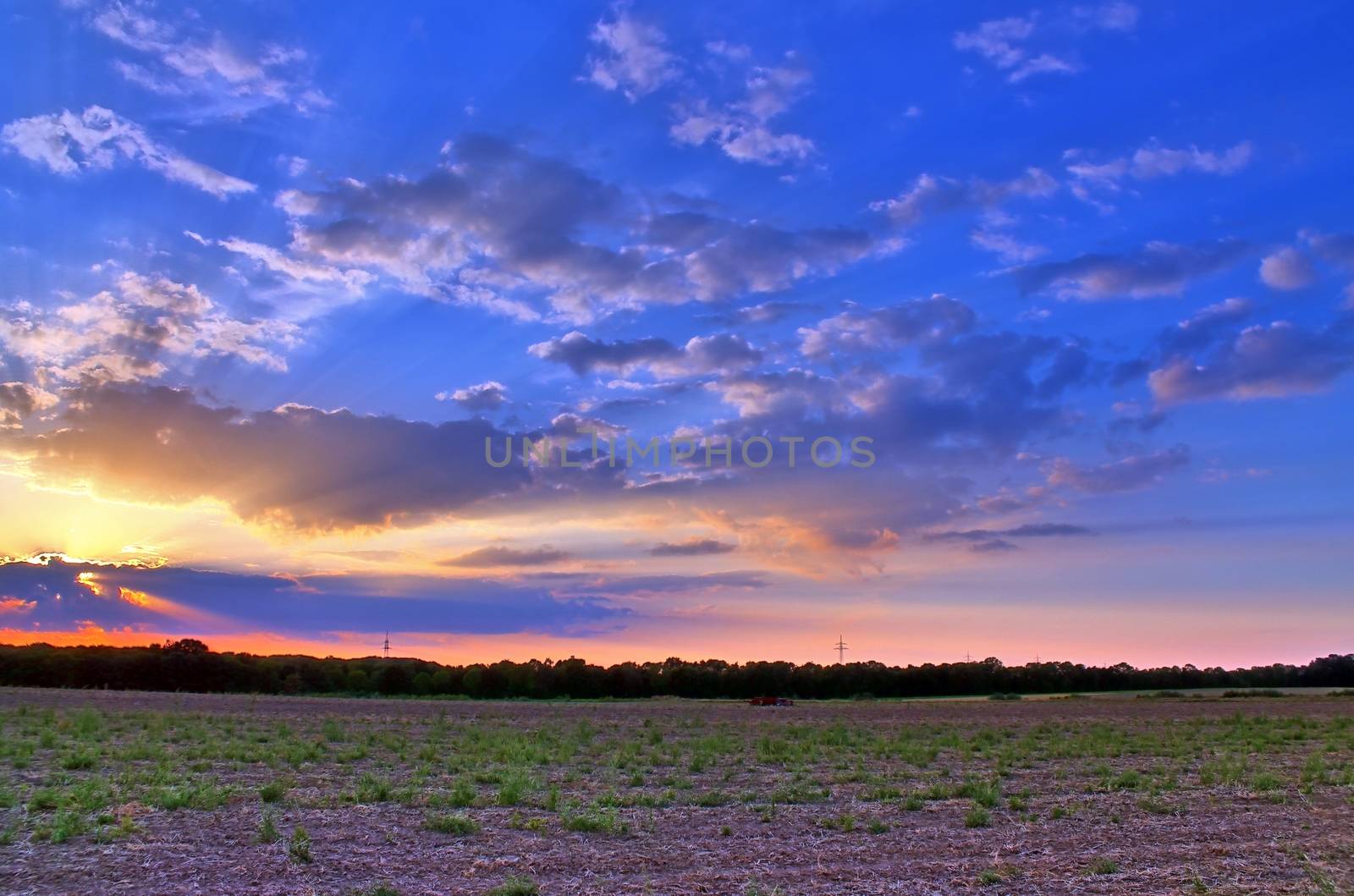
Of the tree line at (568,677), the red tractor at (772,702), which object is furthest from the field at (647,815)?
the tree line at (568,677)

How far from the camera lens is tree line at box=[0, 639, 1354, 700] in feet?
301

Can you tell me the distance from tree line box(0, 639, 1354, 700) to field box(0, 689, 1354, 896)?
70869 millimetres

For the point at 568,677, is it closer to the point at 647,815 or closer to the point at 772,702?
the point at 772,702

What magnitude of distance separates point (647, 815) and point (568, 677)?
9369 centimetres

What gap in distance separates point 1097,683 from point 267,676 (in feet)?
326

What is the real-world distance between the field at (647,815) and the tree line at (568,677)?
70.9 metres

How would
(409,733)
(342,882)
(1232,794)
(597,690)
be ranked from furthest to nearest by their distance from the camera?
1. (597,690)
2. (409,733)
3. (1232,794)
4. (342,882)

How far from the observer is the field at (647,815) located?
11023mm

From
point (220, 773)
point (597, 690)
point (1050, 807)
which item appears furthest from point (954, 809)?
point (597, 690)

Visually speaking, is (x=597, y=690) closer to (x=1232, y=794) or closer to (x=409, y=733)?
(x=409, y=733)

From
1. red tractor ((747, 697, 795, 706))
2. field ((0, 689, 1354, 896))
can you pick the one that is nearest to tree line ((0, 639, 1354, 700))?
red tractor ((747, 697, 795, 706))

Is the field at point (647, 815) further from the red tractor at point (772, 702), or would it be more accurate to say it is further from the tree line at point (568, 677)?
the tree line at point (568, 677)

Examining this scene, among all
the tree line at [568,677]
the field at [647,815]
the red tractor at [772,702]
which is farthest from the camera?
the tree line at [568,677]

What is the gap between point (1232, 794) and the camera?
1905 cm
